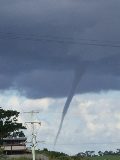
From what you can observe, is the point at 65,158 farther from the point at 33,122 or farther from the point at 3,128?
the point at 33,122

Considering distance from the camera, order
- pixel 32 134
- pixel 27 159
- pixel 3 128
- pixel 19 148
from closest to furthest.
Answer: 1. pixel 32 134
2. pixel 27 159
3. pixel 3 128
4. pixel 19 148

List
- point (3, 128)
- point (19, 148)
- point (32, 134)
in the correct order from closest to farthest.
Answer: point (32, 134), point (3, 128), point (19, 148)

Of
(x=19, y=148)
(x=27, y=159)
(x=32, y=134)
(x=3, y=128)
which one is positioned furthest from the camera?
(x=19, y=148)

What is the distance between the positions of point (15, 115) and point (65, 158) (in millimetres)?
29129

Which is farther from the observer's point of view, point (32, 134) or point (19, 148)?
point (19, 148)

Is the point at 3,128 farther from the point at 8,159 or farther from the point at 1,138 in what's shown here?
the point at 8,159

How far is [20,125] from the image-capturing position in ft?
589

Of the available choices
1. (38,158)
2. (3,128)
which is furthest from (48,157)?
(3,128)

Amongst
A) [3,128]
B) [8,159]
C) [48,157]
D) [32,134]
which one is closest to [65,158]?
[48,157]

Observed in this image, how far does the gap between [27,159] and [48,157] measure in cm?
819

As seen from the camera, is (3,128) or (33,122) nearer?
(33,122)

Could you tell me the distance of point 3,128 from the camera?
17188 cm

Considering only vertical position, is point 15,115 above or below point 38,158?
above

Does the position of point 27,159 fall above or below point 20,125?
below
